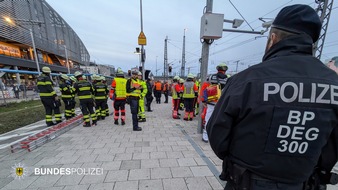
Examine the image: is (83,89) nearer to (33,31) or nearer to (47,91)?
(47,91)

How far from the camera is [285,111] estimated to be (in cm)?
100

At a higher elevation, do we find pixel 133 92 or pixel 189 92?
pixel 133 92

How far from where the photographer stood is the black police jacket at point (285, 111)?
100 cm

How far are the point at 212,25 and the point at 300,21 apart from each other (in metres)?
3.53

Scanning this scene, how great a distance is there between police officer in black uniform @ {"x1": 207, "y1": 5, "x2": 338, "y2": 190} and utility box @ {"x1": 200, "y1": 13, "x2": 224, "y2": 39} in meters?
3.32

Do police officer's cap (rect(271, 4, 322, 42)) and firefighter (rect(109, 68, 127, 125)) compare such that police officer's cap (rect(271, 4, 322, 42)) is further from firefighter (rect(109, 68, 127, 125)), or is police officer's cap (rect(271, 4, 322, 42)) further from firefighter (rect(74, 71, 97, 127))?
firefighter (rect(74, 71, 97, 127))

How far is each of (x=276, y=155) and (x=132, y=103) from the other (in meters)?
4.60

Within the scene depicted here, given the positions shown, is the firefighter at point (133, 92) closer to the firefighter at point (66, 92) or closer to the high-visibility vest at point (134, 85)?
the high-visibility vest at point (134, 85)

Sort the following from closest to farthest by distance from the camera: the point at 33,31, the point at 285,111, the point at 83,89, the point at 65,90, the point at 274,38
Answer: the point at 285,111 < the point at 274,38 < the point at 83,89 < the point at 65,90 < the point at 33,31

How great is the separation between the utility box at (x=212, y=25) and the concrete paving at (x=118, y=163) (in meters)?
3.14

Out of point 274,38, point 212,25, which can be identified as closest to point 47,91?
point 212,25

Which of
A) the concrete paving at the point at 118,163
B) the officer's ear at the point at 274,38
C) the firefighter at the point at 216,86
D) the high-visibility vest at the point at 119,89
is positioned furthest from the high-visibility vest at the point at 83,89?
the officer's ear at the point at 274,38

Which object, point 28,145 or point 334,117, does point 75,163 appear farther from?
point 334,117

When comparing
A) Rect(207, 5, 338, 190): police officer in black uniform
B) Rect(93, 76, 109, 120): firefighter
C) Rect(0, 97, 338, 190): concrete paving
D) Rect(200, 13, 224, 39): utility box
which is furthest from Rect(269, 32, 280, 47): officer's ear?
Rect(93, 76, 109, 120): firefighter
